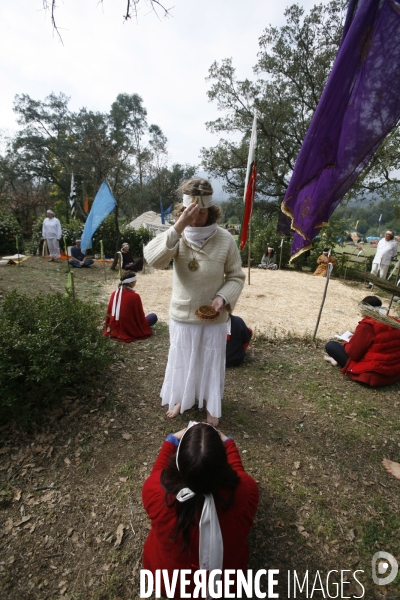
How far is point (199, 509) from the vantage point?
1.39 m

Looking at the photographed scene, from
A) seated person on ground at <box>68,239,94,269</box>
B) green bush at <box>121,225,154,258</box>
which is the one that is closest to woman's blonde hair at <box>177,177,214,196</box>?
seated person on ground at <box>68,239,94,269</box>

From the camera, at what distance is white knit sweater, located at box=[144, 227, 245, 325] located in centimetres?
242

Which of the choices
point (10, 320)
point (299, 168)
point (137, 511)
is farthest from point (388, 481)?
point (10, 320)

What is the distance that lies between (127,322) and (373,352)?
347 centimetres

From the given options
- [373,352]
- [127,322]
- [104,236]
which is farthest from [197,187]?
[104,236]

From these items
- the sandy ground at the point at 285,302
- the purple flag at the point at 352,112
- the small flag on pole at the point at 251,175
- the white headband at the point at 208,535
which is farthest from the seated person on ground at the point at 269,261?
the white headband at the point at 208,535

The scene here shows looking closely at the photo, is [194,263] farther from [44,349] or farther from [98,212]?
[98,212]

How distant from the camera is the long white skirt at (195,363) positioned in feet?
8.54

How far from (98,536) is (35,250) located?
13210 mm

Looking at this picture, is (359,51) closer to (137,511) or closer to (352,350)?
(352,350)

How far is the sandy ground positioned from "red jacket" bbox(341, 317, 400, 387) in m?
1.69

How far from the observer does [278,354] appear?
15.4 feet

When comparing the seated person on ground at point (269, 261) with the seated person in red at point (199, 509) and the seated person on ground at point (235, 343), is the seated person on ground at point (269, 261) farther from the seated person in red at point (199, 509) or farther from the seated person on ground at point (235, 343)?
the seated person in red at point (199, 509)

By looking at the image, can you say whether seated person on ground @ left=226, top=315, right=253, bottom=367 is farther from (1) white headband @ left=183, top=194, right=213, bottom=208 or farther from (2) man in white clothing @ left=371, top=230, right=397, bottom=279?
(2) man in white clothing @ left=371, top=230, right=397, bottom=279
